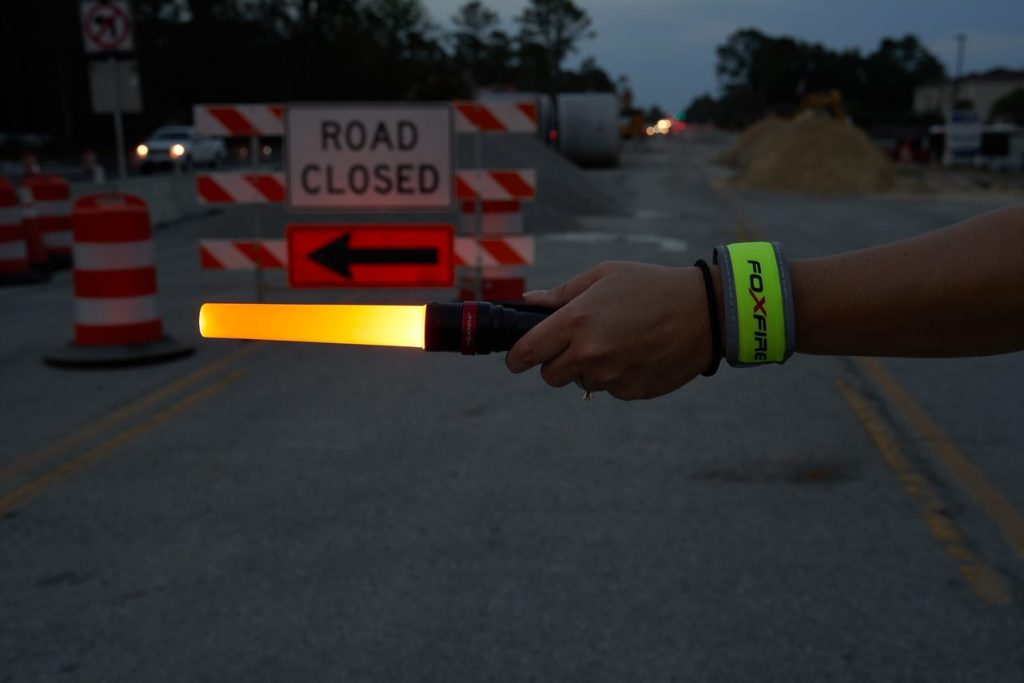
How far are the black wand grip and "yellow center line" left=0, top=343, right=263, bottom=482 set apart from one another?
4.64m

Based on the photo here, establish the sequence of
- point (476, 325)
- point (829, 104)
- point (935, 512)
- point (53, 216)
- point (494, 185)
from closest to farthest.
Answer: point (476, 325) < point (935, 512) < point (494, 185) < point (53, 216) < point (829, 104)

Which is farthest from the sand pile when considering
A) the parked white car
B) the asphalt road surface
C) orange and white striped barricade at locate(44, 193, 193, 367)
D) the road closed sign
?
orange and white striped barricade at locate(44, 193, 193, 367)

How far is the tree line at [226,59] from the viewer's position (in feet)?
217

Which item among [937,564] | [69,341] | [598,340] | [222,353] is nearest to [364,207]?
[222,353]

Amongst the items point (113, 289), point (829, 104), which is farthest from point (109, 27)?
point (829, 104)

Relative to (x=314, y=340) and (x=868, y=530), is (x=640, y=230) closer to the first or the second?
(x=868, y=530)

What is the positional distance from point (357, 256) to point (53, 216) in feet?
28.5

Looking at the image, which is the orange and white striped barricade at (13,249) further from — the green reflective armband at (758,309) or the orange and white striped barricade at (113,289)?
the green reflective armband at (758,309)

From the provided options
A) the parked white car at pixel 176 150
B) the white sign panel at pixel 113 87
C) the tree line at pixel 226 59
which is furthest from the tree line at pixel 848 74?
the white sign panel at pixel 113 87

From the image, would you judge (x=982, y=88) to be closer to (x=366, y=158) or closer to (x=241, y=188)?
(x=366, y=158)

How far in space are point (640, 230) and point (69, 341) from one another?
12891 mm

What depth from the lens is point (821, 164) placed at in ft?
139

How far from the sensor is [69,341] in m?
9.58

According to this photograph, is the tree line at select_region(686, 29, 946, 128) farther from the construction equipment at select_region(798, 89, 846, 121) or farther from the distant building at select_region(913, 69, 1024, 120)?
the construction equipment at select_region(798, 89, 846, 121)
